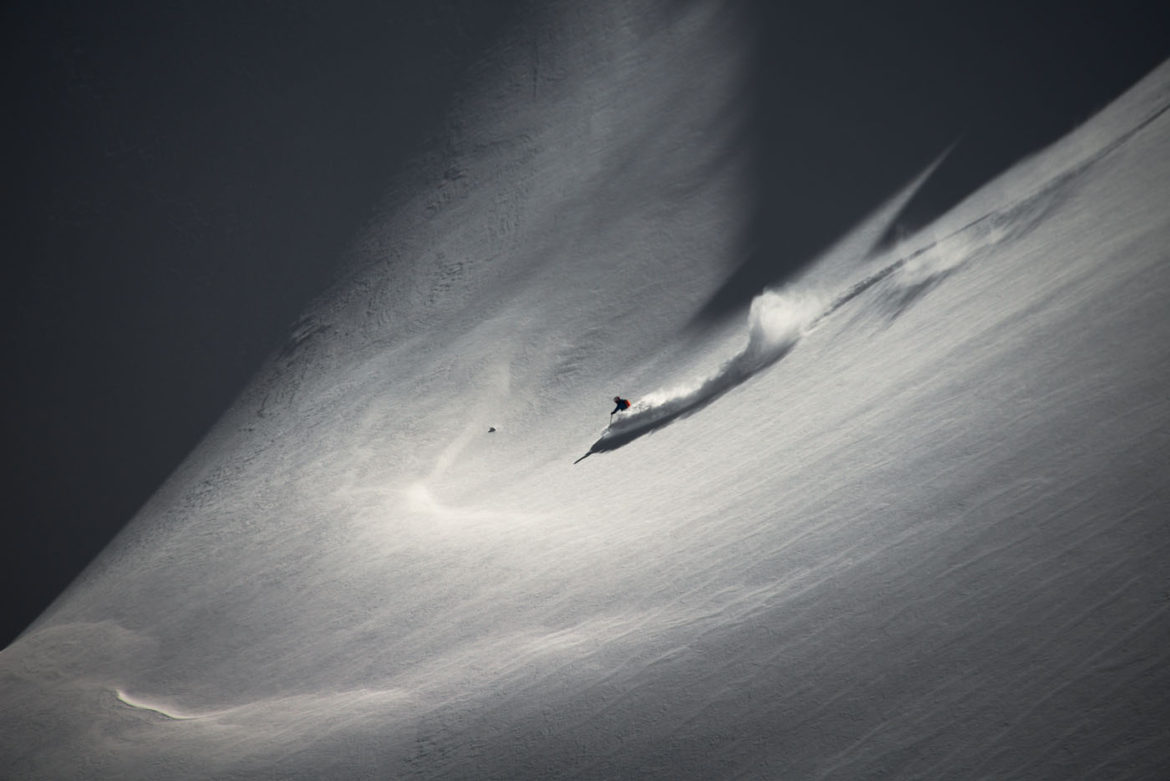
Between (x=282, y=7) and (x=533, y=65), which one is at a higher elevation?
(x=282, y=7)

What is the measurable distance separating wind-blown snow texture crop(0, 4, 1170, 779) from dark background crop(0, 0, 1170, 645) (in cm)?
A: 155

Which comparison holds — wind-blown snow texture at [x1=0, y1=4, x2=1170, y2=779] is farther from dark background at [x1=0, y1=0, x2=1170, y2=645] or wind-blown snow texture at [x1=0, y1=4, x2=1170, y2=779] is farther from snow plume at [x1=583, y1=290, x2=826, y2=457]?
dark background at [x1=0, y1=0, x2=1170, y2=645]

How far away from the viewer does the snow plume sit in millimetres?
9227

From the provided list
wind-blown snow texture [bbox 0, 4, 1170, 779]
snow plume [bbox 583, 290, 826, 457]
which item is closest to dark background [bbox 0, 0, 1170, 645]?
wind-blown snow texture [bbox 0, 4, 1170, 779]

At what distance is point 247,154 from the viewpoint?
62.6 feet

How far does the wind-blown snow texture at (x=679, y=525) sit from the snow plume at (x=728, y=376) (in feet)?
0.22

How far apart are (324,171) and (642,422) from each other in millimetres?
12652

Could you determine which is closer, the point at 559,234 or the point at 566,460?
the point at 566,460

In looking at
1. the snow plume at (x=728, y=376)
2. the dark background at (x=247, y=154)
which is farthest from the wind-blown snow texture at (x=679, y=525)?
the dark background at (x=247, y=154)

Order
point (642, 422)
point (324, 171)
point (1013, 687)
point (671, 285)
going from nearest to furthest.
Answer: point (1013, 687)
point (642, 422)
point (671, 285)
point (324, 171)

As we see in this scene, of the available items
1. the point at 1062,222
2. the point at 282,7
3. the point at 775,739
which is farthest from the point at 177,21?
the point at 775,739

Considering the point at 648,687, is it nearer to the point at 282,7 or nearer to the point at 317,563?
the point at 317,563

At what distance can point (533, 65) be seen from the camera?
18750 millimetres

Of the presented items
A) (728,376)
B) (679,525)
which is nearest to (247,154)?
(728,376)
